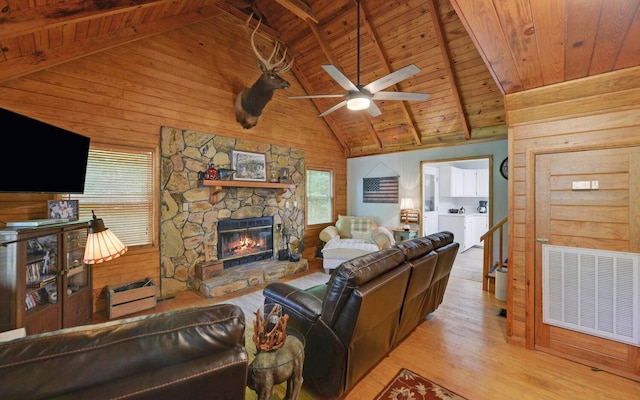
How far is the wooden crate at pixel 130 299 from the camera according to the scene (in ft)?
10.1

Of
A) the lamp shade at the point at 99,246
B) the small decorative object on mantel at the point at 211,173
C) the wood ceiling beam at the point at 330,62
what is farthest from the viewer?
the wood ceiling beam at the point at 330,62

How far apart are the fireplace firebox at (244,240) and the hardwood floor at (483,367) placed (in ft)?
4.96

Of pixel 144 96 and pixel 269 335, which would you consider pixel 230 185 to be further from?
pixel 269 335

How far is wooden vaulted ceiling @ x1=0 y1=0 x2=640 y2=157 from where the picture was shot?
151 cm

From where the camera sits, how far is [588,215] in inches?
87.9

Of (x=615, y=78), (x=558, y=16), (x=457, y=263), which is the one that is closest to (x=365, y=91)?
(x=558, y=16)

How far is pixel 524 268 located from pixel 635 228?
82 centimetres

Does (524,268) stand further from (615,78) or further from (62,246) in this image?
(62,246)

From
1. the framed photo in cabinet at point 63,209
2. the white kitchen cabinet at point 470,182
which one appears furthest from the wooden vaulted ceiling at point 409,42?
the white kitchen cabinet at point 470,182

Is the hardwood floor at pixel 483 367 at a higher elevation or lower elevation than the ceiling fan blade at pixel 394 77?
lower

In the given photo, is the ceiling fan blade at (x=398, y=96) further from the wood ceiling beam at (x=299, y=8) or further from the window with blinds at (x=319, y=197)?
the window with blinds at (x=319, y=197)

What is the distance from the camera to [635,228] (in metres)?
2.06

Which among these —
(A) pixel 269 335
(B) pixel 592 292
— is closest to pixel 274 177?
(A) pixel 269 335

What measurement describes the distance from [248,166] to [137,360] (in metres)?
4.07
